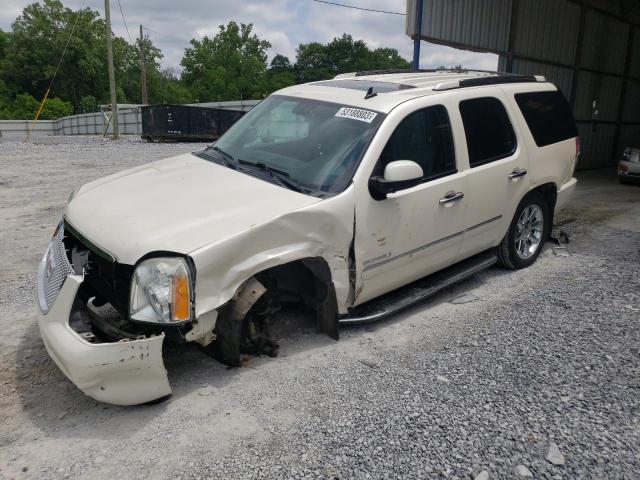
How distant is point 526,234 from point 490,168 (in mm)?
1296

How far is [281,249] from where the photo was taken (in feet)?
10.7

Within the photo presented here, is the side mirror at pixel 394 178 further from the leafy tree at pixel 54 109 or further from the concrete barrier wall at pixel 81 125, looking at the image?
the leafy tree at pixel 54 109

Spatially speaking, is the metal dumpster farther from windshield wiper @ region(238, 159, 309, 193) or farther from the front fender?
the front fender

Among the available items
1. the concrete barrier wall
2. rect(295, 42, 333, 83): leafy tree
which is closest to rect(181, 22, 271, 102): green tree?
rect(295, 42, 333, 83): leafy tree

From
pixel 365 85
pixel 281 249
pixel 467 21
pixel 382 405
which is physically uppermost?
pixel 467 21

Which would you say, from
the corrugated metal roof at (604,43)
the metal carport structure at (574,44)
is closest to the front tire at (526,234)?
the metal carport structure at (574,44)

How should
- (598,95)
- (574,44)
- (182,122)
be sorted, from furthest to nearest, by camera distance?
(182,122) → (598,95) → (574,44)

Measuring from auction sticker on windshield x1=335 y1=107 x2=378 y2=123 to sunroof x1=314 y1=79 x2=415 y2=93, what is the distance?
15.3 inches

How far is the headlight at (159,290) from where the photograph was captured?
2820 millimetres

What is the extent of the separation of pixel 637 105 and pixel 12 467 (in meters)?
20.8

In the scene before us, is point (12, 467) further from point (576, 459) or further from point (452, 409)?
point (576, 459)

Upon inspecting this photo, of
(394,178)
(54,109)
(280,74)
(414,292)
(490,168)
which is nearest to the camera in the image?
(394,178)

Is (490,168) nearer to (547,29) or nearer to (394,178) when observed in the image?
(394,178)

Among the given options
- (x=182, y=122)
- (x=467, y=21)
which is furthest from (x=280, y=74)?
(x=467, y=21)
